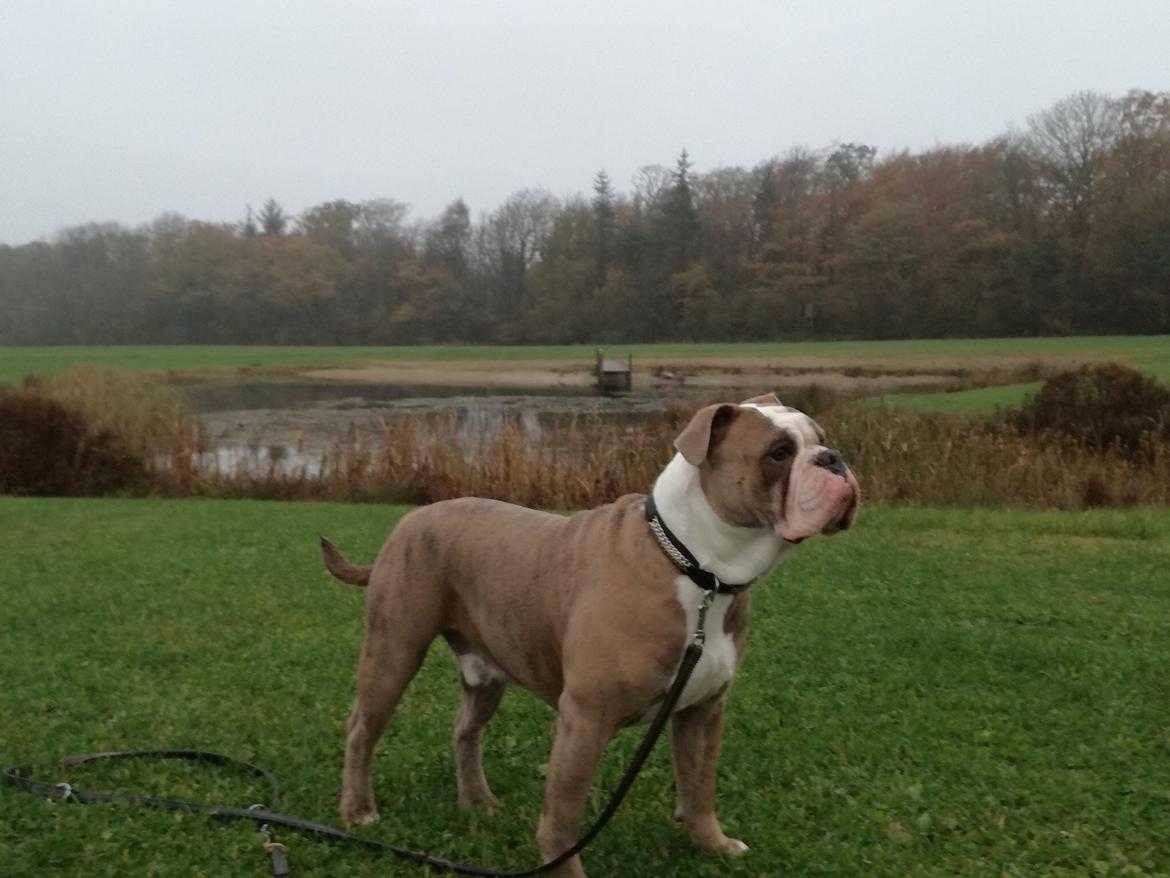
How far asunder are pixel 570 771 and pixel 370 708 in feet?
3.39

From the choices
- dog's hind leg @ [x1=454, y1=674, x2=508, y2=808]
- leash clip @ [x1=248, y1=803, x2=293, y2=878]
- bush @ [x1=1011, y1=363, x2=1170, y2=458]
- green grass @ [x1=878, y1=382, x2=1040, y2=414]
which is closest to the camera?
leash clip @ [x1=248, y1=803, x2=293, y2=878]

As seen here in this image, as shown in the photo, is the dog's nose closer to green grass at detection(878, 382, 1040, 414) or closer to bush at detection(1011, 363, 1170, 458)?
bush at detection(1011, 363, 1170, 458)

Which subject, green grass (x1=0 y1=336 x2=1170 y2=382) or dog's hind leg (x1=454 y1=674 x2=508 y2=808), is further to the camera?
green grass (x1=0 y1=336 x2=1170 y2=382)

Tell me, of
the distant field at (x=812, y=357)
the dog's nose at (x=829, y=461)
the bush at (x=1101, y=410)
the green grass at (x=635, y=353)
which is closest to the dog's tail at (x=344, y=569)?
the dog's nose at (x=829, y=461)

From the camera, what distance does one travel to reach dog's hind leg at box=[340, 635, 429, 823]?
371 cm

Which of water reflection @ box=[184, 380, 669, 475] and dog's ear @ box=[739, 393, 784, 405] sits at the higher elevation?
dog's ear @ box=[739, 393, 784, 405]

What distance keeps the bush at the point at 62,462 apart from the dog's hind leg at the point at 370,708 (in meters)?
12.2

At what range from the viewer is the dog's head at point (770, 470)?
2705mm

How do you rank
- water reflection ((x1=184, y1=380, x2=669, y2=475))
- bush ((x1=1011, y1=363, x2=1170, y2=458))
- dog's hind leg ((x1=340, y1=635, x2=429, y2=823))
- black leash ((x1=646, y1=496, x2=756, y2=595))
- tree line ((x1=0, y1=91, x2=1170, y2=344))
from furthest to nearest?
tree line ((x1=0, y1=91, x2=1170, y2=344)) < water reflection ((x1=184, y1=380, x2=669, y2=475)) < bush ((x1=1011, y1=363, x2=1170, y2=458)) < dog's hind leg ((x1=340, y1=635, x2=429, y2=823)) < black leash ((x1=646, y1=496, x2=756, y2=595))

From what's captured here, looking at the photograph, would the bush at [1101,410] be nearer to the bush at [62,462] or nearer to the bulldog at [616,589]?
the bulldog at [616,589]

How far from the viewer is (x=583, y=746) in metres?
3.04

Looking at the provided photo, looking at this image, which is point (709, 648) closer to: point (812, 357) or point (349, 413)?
point (349, 413)

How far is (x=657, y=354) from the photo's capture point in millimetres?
56594

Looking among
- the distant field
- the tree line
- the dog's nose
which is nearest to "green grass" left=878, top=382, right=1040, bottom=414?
the distant field
